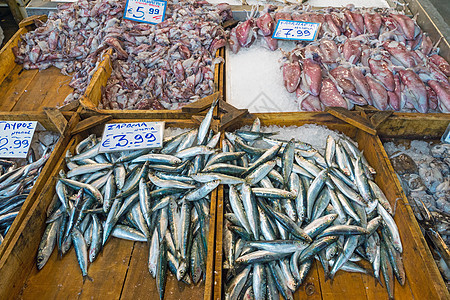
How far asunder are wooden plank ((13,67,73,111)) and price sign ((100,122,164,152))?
1.23 m

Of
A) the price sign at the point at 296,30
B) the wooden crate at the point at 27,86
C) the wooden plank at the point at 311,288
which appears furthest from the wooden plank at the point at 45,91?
the wooden plank at the point at 311,288

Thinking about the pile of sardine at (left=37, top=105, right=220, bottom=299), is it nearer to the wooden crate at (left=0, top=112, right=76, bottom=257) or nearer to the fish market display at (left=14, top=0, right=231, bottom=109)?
the wooden crate at (left=0, top=112, right=76, bottom=257)

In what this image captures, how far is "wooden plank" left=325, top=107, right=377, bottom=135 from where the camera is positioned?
2.51 metres

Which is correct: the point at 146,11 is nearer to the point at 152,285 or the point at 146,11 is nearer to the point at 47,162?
the point at 47,162

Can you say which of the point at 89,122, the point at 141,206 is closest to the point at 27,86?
the point at 89,122

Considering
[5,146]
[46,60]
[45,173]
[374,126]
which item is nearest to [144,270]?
[45,173]

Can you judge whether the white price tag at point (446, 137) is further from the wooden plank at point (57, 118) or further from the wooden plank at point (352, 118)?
the wooden plank at point (57, 118)

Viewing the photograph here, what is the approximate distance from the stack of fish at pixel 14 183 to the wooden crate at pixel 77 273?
0.78 ft

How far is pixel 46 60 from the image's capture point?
383 cm

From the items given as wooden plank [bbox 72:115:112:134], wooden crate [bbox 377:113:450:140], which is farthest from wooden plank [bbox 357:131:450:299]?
wooden plank [bbox 72:115:112:134]

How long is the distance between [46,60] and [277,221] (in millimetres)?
3679

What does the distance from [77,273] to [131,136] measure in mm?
1101

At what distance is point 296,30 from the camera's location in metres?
3.70

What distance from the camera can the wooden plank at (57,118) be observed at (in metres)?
2.56
